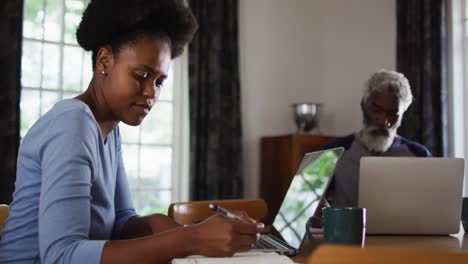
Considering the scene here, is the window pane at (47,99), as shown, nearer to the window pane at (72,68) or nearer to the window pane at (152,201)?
the window pane at (72,68)

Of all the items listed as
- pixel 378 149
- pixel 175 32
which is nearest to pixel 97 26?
pixel 175 32

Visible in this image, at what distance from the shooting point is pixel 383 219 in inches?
69.1

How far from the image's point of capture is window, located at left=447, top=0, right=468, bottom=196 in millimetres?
3873

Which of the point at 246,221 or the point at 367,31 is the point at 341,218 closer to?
the point at 246,221

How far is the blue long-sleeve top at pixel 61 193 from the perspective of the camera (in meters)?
0.98

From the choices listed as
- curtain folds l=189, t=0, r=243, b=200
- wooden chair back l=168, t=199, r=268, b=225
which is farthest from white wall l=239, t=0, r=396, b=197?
wooden chair back l=168, t=199, r=268, b=225

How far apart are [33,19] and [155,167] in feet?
4.56

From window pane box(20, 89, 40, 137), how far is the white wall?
63.9 inches

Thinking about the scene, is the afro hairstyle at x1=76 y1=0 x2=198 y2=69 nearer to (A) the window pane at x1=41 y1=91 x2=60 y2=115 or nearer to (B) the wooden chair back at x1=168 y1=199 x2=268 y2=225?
(B) the wooden chair back at x1=168 y1=199 x2=268 y2=225

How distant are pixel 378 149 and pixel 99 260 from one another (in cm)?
202

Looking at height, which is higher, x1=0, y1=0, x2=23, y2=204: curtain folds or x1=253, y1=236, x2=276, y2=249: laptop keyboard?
x1=0, y1=0, x2=23, y2=204: curtain folds

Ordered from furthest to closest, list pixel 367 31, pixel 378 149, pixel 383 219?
1. pixel 367 31
2. pixel 378 149
3. pixel 383 219

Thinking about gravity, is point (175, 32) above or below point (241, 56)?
below

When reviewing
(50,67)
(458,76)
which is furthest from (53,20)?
(458,76)
